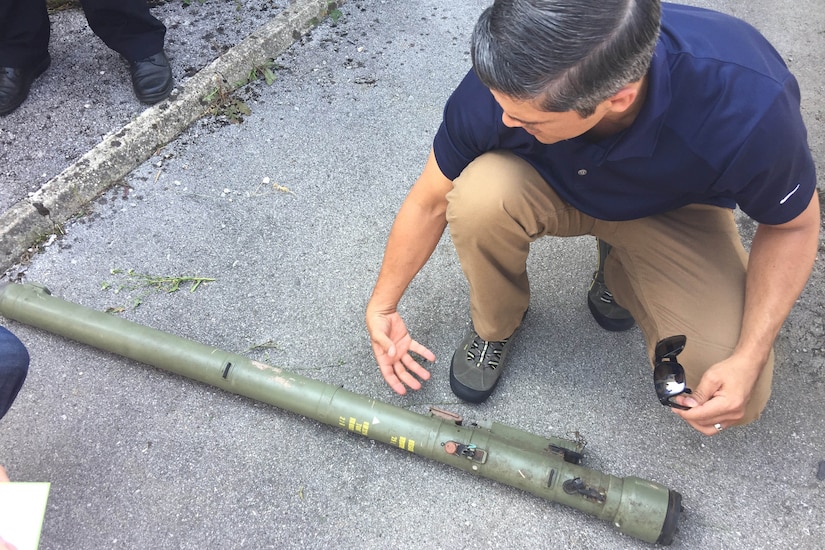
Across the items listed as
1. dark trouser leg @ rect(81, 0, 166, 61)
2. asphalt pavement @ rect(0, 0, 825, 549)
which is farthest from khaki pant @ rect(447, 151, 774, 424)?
dark trouser leg @ rect(81, 0, 166, 61)

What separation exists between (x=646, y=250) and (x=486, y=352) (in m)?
0.63

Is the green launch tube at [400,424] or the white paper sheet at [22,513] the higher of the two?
the white paper sheet at [22,513]

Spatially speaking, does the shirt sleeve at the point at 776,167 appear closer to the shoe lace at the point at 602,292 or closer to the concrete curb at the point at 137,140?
the shoe lace at the point at 602,292

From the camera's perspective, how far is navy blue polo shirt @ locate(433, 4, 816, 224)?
1.46 meters

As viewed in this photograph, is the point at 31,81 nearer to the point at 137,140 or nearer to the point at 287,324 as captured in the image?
the point at 137,140

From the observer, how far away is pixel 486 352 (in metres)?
2.22

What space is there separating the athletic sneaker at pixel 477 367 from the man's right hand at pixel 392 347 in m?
0.24

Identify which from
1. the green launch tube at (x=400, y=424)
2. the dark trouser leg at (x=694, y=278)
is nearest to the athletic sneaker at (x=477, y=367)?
the green launch tube at (x=400, y=424)

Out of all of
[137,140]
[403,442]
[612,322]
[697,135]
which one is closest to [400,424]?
[403,442]

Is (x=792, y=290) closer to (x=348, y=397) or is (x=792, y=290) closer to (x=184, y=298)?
(x=348, y=397)

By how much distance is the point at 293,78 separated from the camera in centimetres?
328

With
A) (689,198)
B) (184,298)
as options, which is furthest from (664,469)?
(184,298)

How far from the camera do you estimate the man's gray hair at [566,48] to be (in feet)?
4.02

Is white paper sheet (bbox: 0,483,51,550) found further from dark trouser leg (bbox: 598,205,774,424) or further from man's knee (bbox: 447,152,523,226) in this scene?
dark trouser leg (bbox: 598,205,774,424)
